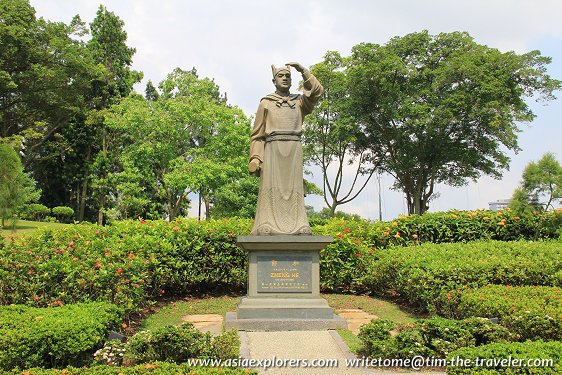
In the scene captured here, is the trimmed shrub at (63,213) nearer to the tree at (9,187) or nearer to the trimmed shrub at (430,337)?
the tree at (9,187)

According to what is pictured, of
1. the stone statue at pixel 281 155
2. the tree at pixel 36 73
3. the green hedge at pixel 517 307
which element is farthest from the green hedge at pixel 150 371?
the tree at pixel 36 73

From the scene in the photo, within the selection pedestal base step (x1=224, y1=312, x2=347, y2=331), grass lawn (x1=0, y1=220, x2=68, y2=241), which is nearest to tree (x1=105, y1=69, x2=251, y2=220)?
grass lawn (x1=0, y1=220, x2=68, y2=241)

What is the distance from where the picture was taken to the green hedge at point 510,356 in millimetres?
4355

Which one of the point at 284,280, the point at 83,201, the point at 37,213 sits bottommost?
the point at 284,280

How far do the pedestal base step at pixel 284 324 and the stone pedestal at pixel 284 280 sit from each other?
3.9 inches

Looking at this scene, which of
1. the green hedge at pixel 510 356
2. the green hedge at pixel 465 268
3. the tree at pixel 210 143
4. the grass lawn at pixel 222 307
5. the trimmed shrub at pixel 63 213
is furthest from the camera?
the trimmed shrub at pixel 63 213

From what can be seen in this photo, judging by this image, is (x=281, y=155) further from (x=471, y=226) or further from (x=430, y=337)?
(x=471, y=226)

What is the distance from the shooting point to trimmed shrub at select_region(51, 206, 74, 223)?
3278 cm

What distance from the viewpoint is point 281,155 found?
8672 millimetres

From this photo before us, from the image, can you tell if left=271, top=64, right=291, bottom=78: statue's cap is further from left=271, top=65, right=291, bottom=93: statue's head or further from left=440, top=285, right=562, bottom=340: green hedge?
left=440, top=285, right=562, bottom=340: green hedge

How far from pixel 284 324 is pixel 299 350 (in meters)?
1.28

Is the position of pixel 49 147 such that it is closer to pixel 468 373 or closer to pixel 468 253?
pixel 468 253

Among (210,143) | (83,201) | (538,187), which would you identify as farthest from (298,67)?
(83,201)

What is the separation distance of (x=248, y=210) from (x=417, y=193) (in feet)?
33.0
